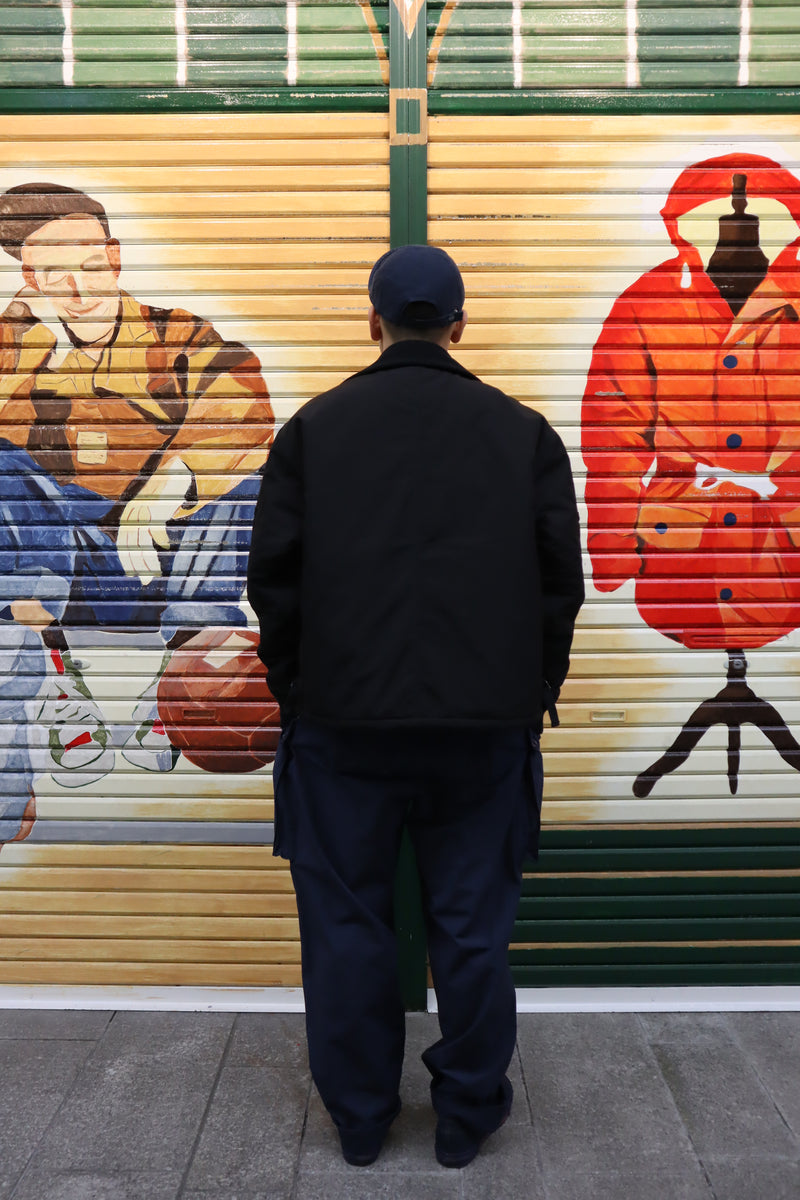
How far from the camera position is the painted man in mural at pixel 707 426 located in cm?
336

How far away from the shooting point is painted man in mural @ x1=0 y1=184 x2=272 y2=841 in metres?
3.38

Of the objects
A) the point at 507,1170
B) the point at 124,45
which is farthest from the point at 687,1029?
the point at 124,45

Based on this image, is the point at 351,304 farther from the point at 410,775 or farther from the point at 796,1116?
the point at 796,1116

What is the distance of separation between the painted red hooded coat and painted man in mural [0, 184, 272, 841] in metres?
1.23

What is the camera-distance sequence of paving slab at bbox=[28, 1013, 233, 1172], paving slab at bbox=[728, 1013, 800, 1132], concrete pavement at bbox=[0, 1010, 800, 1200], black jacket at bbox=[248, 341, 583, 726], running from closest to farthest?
black jacket at bbox=[248, 341, 583, 726] → concrete pavement at bbox=[0, 1010, 800, 1200] → paving slab at bbox=[28, 1013, 233, 1172] → paving slab at bbox=[728, 1013, 800, 1132]

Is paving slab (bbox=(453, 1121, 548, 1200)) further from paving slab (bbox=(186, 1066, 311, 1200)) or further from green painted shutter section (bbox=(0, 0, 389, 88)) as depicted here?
green painted shutter section (bbox=(0, 0, 389, 88))

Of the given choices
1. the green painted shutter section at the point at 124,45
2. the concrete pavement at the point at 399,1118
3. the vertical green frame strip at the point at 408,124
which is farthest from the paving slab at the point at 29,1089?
the green painted shutter section at the point at 124,45

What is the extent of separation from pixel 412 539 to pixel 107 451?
5.06ft

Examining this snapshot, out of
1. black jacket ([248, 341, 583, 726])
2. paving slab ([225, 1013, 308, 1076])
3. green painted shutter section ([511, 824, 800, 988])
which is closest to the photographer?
black jacket ([248, 341, 583, 726])

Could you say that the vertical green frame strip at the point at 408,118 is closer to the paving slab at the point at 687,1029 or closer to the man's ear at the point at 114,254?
the man's ear at the point at 114,254

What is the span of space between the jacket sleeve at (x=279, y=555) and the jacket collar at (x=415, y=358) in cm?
27

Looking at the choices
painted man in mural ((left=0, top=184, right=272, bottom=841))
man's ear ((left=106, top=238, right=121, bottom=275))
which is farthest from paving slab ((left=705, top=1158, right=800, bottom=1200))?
man's ear ((left=106, top=238, right=121, bottom=275))

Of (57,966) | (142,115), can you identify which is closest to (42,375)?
(142,115)

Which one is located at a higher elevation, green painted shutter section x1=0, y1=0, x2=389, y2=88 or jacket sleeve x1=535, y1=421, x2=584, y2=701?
green painted shutter section x1=0, y1=0, x2=389, y2=88
